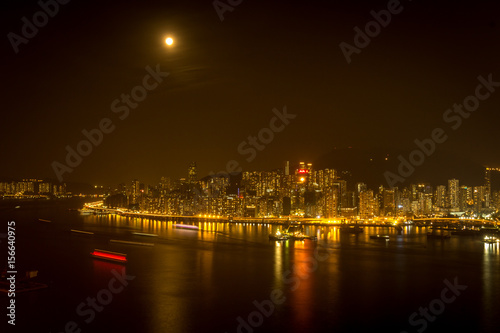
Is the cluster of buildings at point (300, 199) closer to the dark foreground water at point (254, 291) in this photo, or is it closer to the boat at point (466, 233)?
the boat at point (466, 233)

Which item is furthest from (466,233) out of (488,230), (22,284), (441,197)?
(441,197)

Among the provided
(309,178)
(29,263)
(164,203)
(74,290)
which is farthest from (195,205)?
(74,290)

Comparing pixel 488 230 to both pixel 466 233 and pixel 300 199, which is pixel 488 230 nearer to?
pixel 466 233

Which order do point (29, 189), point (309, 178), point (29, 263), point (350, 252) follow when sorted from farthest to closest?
1. point (29, 189)
2. point (309, 178)
3. point (350, 252)
4. point (29, 263)

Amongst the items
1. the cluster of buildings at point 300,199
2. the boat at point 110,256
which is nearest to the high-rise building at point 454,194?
the cluster of buildings at point 300,199

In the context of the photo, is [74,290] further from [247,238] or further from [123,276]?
[247,238]
